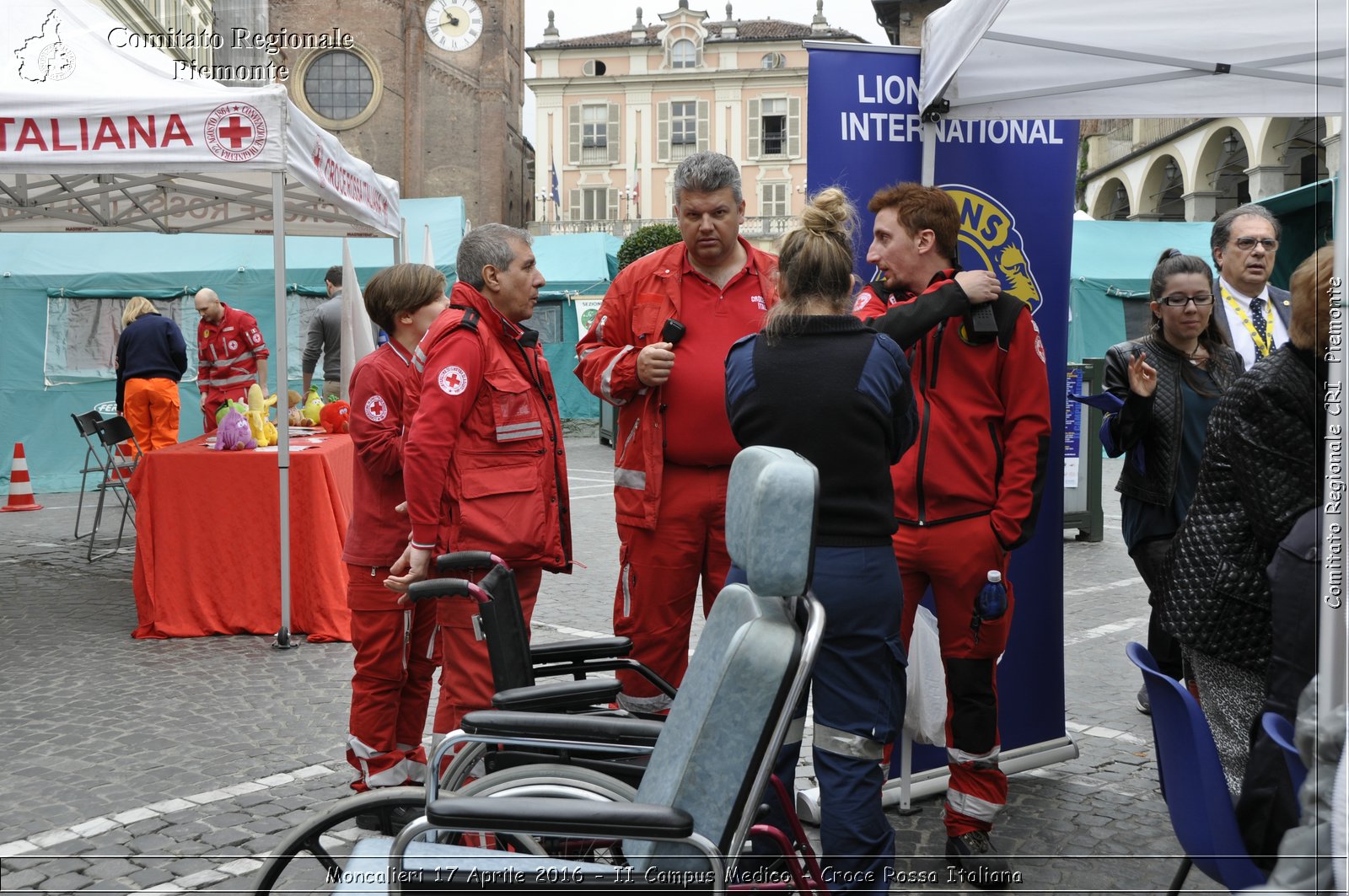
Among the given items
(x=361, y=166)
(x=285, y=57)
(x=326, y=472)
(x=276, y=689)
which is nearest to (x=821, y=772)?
(x=276, y=689)

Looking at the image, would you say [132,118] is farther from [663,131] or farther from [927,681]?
[663,131]

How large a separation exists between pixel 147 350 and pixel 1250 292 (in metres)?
9.29

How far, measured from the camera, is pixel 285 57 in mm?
43844

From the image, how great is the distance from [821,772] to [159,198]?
914 cm

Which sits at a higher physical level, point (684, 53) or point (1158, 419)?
point (684, 53)

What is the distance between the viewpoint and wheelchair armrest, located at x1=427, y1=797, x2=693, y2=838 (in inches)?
76.8

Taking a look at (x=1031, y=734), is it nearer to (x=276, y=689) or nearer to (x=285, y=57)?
(x=276, y=689)

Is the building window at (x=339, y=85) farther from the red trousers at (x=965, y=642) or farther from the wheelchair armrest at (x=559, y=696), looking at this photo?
the wheelchair armrest at (x=559, y=696)

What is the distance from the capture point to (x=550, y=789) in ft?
8.22

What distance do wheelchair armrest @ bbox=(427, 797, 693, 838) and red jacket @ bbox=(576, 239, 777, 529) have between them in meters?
1.63

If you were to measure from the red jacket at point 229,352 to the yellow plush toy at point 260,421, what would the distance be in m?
2.54

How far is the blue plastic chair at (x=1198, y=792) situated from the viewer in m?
2.26

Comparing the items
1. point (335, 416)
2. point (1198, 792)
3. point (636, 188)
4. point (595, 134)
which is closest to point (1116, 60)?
point (1198, 792)

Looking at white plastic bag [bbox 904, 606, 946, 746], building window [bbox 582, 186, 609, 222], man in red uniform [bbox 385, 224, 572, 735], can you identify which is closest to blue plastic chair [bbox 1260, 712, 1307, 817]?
white plastic bag [bbox 904, 606, 946, 746]
